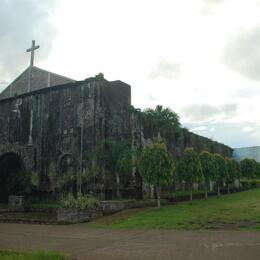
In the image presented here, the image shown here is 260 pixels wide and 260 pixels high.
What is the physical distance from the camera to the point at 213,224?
1086 cm

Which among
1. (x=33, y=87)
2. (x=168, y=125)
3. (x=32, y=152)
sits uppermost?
(x=33, y=87)

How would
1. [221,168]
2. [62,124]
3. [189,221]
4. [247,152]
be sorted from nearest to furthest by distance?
[189,221]
[62,124]
[221,168]
[247,152]

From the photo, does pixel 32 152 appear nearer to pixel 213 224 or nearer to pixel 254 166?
pixel 213 224

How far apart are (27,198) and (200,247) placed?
1679 cm

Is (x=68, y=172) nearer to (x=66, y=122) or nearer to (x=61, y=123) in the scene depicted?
(x=66, y=122)

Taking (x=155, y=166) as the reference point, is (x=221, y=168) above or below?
above

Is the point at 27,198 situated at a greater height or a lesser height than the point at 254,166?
lesser

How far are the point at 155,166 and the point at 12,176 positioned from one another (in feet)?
39.4

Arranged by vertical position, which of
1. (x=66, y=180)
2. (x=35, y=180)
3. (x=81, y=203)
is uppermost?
(x=35, y=180)

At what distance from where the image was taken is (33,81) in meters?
27.4

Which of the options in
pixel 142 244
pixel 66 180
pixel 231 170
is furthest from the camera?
pixel 231 170

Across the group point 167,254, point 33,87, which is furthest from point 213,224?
point 33,87

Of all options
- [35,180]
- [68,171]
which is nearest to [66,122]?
[68,171]

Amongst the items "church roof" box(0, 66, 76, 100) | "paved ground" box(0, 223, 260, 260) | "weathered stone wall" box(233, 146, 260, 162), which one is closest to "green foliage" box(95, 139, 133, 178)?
"paved ground" box(0, 223, 260, 260)
